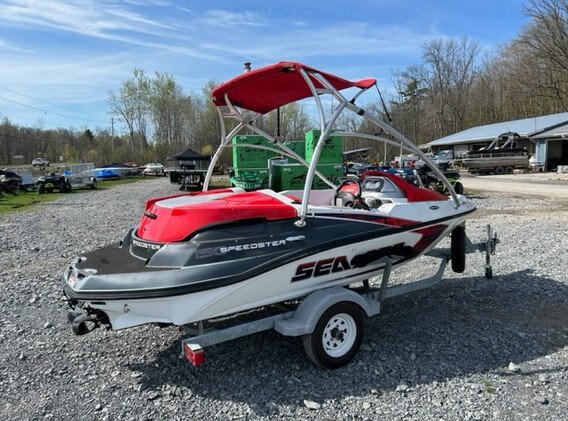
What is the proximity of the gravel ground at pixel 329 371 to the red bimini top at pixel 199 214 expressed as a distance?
3.86ft

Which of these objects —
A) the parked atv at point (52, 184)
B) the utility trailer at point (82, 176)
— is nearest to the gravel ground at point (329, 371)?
the parked atv at point (52, 184)

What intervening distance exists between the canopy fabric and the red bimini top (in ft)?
3.68

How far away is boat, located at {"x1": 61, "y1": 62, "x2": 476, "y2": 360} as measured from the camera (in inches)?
138

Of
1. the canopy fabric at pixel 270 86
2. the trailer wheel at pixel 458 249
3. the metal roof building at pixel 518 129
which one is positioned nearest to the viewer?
the canopy fabric at pixel 270 86

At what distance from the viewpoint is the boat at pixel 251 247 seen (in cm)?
351

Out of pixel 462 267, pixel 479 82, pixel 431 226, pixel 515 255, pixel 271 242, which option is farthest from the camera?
pixel 479 82

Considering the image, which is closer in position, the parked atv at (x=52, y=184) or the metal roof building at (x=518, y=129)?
the parked atv at (x=52, y=184)

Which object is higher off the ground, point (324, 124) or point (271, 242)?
point (324, 124)

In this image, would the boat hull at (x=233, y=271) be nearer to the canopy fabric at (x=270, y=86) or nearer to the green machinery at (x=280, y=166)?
the canopy fabric at (x=270, y=86)

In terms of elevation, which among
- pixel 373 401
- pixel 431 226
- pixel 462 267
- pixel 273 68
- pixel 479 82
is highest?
pixel 479 82

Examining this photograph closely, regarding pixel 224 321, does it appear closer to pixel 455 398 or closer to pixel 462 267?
pixel 455 398

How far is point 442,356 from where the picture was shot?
4.08 meters

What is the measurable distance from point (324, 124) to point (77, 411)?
2856 mm

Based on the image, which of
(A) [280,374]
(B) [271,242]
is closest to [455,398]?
(A) [280,374]
